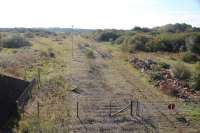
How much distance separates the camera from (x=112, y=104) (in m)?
23.0

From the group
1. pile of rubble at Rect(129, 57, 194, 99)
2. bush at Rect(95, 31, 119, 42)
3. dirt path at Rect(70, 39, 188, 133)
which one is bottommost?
bush at Rect(95, 31, 119, 42)

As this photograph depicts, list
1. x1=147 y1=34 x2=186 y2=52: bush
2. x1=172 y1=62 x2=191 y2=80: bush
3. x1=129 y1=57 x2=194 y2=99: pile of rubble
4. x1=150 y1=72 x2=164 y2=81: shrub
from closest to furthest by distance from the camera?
x1=129 y1=57 x2=194 y2=99: pile of rubble → x1=150 y1=72 x2=164 y2=81: shrub → x1=172 y1=62 x2=191 y2=80: bush → x1=147 y1=34 x2=186 y2=52: bush

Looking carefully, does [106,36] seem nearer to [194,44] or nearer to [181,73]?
[194,44]

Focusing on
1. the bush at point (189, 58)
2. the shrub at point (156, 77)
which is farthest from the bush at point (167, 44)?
the shrub at point (156, 77)

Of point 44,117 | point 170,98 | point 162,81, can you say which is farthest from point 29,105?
point 162,81

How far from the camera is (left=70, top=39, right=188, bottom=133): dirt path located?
1816cm

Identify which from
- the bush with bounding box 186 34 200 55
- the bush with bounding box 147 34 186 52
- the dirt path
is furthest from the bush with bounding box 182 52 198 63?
the dirt path

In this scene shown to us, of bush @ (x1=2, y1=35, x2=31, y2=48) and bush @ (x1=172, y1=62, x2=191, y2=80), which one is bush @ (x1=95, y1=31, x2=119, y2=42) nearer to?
bush @ (x1=2, y1=35, x2=31, y2=48)

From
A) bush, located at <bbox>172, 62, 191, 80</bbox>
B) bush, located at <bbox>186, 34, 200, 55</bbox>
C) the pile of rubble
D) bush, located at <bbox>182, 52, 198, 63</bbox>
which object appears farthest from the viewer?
bush, located at <bbox>186, 34, 200, 55</bbox>

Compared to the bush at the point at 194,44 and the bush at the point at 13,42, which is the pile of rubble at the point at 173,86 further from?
the bush at the point at 13,42

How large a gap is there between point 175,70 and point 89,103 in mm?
13169

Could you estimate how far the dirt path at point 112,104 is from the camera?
18156mm

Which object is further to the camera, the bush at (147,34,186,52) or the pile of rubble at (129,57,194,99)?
the bush at (147,34,186,52)

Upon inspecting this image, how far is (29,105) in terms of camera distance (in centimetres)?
2106
